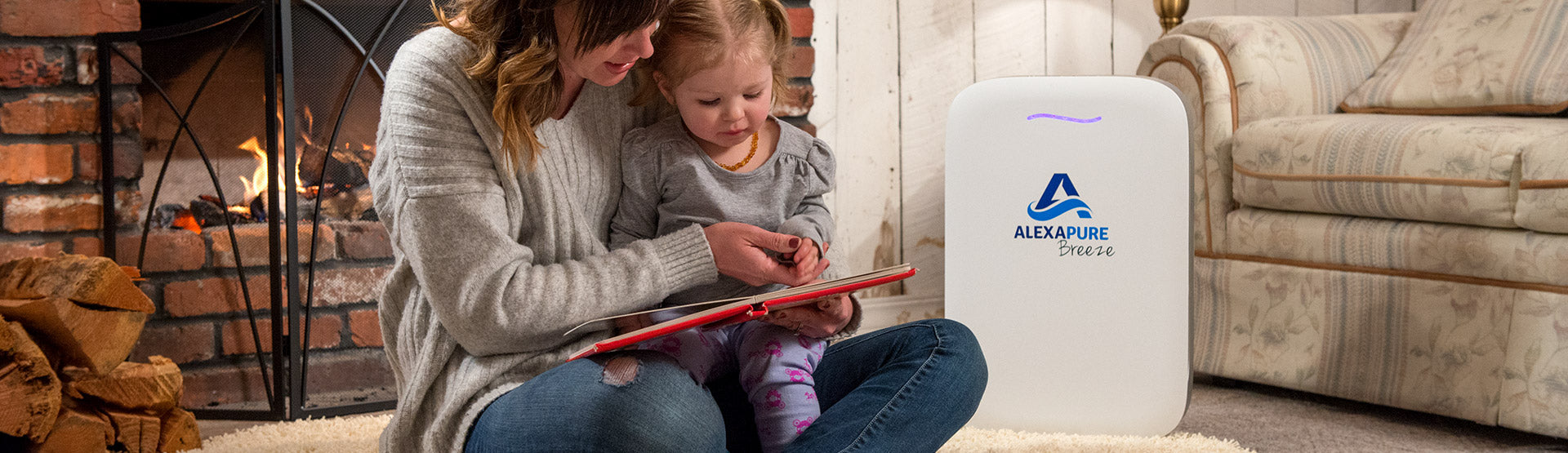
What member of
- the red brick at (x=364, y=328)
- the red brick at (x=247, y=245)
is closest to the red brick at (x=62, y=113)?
the red brick at (x=247, y=245)

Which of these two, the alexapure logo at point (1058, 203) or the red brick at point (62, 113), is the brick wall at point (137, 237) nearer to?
the red brick at point (62, 113)

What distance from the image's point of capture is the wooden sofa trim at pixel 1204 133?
1.92 meters

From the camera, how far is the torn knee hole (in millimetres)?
875

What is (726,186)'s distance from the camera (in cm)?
114

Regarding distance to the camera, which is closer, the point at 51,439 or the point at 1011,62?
the point at 51,439

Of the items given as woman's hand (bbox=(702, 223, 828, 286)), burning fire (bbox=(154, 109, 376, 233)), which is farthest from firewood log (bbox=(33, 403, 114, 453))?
woman's hand (bbox=(702, 223, 828, 286))

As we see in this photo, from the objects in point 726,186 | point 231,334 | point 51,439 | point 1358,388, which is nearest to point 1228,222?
point 1358,388

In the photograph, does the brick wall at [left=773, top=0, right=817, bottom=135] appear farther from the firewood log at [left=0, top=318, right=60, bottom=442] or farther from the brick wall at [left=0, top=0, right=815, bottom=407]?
the firewood log at [left=0, top=318, right=60, bottom=442]

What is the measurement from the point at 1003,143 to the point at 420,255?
0.97 m

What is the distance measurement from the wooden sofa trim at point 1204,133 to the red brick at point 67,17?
1.69m

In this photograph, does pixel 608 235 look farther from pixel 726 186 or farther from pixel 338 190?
pixel 338 190

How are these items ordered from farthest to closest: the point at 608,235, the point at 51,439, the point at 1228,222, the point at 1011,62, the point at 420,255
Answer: the point at 1011,62 < the point at 1228,222 < the point at 51,439 < the point at 608,235 < the point at 420,255

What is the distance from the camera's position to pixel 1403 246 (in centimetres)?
171

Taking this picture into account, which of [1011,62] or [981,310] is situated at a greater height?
[1011,62]
